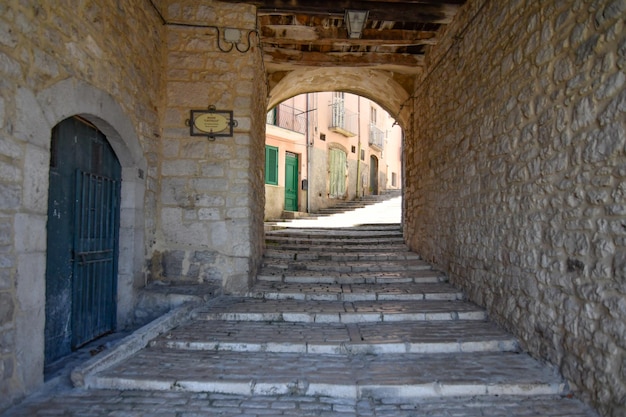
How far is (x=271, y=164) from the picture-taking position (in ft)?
45.4

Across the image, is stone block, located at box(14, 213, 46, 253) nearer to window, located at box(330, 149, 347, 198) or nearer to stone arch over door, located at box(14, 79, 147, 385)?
stone arch over door, located at box(14, 79, 147, 385)

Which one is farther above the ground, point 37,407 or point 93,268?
point 93,268

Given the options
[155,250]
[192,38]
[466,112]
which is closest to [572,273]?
[466,112]

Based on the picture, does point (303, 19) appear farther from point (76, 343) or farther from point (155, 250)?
point (76, 343)

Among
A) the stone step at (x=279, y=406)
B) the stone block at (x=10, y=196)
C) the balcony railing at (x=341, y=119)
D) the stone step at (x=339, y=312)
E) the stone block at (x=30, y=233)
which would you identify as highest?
the balcony railing at (x=341, y=119)

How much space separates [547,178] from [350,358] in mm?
2140

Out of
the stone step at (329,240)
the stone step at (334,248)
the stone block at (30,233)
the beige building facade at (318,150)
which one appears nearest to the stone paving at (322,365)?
the stone block at (30,233)

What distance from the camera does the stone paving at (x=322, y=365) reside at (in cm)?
246

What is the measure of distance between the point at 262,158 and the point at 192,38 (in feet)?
7.14

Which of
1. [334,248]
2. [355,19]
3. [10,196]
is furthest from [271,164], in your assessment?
[10,196]

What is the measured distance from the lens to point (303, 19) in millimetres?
5184

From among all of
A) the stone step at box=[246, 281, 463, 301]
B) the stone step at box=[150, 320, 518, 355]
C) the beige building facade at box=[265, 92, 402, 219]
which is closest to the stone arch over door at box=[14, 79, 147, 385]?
the stone step at box=[150, 320, 518, 355]

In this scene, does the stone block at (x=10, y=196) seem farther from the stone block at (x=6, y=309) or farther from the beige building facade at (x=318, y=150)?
the beige building facade at (x=318, y=150)

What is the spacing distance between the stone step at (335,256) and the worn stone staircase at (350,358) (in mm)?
1140
